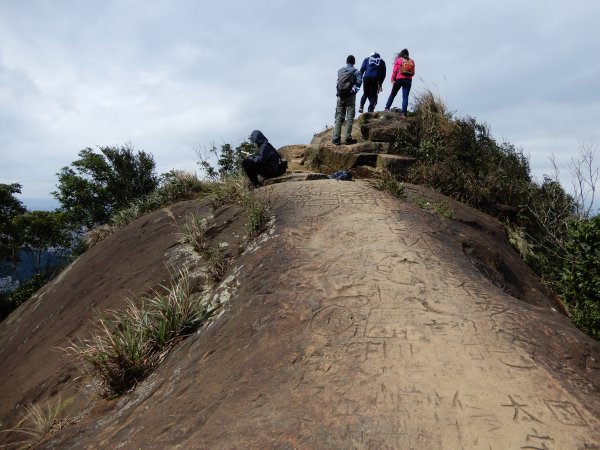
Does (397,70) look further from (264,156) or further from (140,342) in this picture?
(140,342)

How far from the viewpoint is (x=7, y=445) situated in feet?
12.4

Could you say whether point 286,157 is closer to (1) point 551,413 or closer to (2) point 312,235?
(2) point 312,235

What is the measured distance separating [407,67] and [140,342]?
31.4 ft

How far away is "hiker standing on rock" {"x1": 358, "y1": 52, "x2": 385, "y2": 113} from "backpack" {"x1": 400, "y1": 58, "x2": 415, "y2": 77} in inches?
25.9

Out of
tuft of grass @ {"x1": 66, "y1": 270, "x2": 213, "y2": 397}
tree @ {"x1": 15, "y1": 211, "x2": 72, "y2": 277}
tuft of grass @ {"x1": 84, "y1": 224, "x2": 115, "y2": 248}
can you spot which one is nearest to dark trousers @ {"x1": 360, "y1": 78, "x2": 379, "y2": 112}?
tuft of grass @ {"x1": 84, "y1": 224, "x2": 115, "y2": 248}

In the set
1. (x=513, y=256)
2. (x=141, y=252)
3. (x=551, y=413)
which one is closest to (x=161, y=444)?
(x=551, y=413)

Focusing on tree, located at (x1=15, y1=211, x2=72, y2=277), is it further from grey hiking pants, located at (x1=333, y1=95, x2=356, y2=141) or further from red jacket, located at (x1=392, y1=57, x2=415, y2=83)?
red jacket, located at (x1=392, y1=57, x2=415, y2=83)

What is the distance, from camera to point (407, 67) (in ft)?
34.0

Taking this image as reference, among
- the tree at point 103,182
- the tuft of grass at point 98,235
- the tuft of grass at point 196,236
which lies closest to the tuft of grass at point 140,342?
the tuft of grass at point 196,236

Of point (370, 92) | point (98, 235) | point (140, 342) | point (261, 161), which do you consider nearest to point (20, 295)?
point (98, 235)

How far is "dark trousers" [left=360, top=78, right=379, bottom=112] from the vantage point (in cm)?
1112

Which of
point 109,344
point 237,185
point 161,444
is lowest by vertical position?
point 161,444

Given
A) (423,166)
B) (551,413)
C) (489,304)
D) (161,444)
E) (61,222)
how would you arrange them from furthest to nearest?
(61,222)
(423,166)
(489,304)
(161,444)
(551,413)

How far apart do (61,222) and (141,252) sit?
14945 mm
